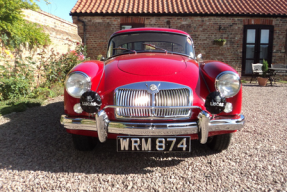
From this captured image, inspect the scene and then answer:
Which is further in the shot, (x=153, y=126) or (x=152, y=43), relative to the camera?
(x=152, y=43)

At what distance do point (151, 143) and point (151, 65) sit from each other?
874 mm

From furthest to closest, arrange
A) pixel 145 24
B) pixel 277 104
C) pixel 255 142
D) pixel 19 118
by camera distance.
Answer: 1. pixel 145 24
2. pixel 277 104
3. pixel 19 118
4. pixel 255 142

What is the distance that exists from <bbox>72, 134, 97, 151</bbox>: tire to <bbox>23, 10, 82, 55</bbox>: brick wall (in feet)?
12.8

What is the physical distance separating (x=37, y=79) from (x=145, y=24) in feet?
20.5

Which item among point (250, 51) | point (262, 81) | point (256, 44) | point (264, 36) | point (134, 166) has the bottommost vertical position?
point (134, 166)

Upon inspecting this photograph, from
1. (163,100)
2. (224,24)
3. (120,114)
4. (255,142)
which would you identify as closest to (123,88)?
(120,114)

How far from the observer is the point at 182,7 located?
35.8 feet

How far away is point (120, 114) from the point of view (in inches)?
82.1

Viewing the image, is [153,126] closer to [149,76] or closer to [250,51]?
[149,76]

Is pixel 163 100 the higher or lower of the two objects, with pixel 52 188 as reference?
higher

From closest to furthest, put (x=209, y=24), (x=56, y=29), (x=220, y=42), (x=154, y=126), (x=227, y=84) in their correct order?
(x=154, y=126) → (x=227, y=84) → (x=56, y=29) → (x=220, y=42) → (x=209, y=24)

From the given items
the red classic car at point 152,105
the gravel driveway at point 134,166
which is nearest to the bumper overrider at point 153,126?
the red classic car at point 152,105

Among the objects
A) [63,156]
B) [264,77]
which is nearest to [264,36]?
[264,77]

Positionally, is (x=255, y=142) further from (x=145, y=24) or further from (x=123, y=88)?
(x=145, y=24)
